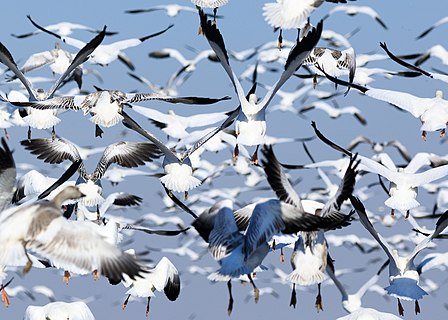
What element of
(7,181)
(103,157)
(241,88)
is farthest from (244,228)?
(103,157)

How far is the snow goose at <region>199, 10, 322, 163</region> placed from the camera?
1590 cm

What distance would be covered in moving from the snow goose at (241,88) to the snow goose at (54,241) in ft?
14.8

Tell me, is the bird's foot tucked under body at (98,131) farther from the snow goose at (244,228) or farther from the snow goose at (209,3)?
the snow goose at (244,228)

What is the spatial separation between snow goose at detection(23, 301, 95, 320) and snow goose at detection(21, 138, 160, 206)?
1797 millimetres

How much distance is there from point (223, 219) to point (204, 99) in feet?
13.1

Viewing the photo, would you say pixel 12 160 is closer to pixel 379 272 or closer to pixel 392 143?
pixel 379 272

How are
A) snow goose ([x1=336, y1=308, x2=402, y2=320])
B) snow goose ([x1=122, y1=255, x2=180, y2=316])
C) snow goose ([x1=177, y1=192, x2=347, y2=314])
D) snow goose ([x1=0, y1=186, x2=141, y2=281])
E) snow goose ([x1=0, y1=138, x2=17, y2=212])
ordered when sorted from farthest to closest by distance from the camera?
snow goose ([x1=122, y1=255, x2=180, y2=316]), snow goose ([x1=336, y1=308, x2=402, y2=320]), snow goose ([x1=0, y1=138, x2=17, y2=212]), snow goose ([x1=177, y1=192, x2=347, y2=314]), snow goose ([x1=0, y1=186, x2=141, y2=281])

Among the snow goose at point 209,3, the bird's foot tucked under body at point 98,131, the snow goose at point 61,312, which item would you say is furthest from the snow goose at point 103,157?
the snow goose at point 209,3

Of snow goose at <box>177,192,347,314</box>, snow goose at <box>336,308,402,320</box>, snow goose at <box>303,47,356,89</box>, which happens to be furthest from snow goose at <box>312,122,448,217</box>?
snow goose at <box>177,192,347,314</box>

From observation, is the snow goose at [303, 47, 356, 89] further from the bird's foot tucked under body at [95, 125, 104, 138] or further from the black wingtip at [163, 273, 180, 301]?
the black wingtip at [163, 273, 180, 301]

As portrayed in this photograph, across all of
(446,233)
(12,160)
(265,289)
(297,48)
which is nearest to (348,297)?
(446,233)

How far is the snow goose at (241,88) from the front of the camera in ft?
52.2

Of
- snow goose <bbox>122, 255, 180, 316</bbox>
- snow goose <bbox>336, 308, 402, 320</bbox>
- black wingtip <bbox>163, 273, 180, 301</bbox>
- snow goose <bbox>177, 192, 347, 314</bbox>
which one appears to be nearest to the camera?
snow goose <bbox>177, 192, 347, 314</bbox>

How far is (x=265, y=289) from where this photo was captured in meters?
39.4
